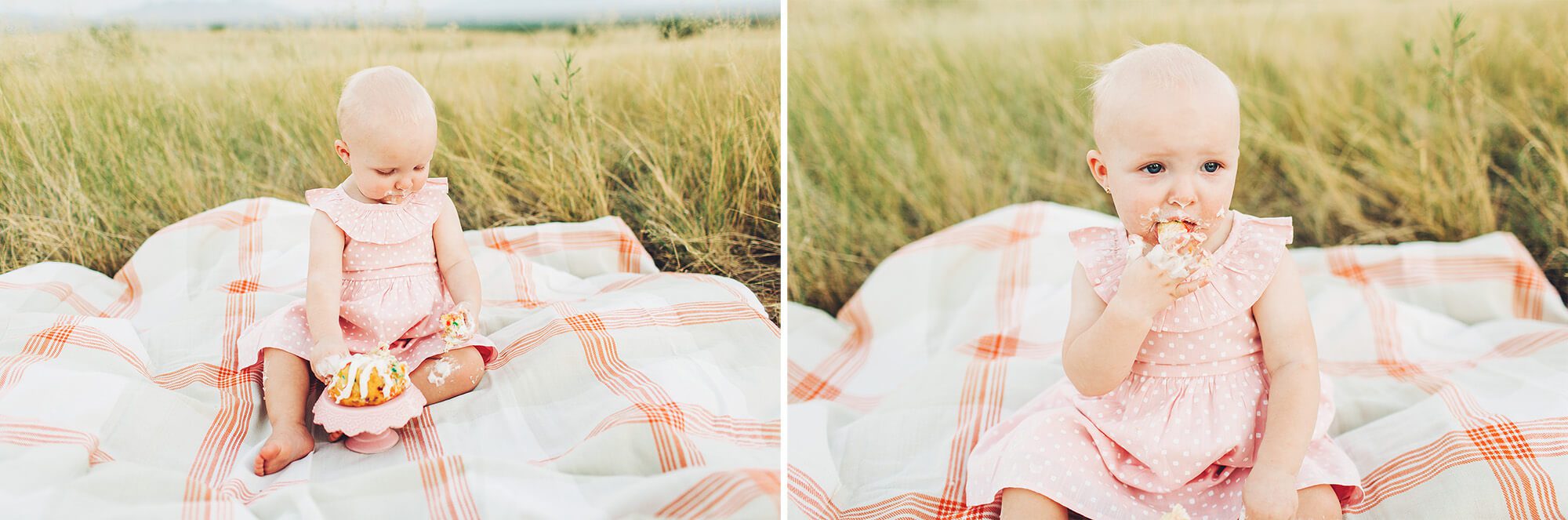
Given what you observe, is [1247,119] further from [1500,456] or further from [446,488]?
[446,488]

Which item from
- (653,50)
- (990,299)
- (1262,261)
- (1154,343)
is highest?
(653,50)

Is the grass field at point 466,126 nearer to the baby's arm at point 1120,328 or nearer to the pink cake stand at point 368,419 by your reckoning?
the pink cake stand at point 368,419

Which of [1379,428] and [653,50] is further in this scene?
[653,50]

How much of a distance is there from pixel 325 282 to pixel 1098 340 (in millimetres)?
1203

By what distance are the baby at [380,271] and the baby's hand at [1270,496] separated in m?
1.18

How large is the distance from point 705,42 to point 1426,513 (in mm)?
1405

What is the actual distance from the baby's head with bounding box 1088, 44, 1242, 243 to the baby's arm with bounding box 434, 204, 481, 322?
41.8 inches

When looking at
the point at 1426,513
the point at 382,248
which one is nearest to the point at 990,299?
the point at 1426,513

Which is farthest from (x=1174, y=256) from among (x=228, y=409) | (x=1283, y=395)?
(x=228, y=409)

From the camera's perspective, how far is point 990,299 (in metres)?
2.46

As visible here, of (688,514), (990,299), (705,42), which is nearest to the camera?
(688,514)

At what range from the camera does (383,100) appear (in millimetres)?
1785

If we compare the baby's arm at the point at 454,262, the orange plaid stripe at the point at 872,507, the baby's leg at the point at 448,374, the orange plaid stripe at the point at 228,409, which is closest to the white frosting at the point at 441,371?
the baby's leg at the point at 448,374

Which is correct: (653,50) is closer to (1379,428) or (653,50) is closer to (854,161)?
(854,161)
